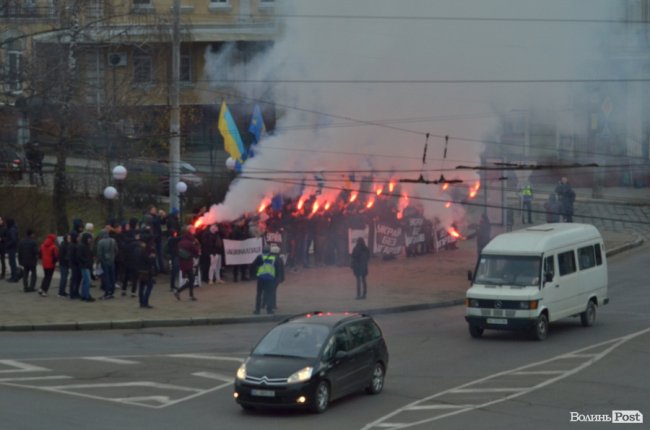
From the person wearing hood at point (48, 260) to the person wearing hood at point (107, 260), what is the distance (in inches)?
46.3

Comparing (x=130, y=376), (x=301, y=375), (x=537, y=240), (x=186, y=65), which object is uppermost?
(x=186, y=65)

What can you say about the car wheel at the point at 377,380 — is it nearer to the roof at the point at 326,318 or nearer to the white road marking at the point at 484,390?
the roof at the point at 326,318

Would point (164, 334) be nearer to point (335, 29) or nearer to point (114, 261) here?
point (114, 261)

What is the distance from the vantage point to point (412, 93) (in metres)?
36.2

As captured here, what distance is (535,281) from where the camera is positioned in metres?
24.1

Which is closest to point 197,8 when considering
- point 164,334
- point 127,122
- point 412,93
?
point 127,122

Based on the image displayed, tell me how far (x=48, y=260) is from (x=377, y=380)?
12.5m

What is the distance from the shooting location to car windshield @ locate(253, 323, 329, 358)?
1702 cm

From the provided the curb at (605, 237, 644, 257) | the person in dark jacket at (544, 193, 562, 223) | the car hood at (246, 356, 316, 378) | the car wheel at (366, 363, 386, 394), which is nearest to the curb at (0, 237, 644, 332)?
the car wheel at (366, 363, 386, 394)

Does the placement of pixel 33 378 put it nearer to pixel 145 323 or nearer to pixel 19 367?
pixel 19 367

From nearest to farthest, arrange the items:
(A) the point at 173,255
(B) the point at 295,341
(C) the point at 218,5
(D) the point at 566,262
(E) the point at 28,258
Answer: (B) the point at 295,341, (D) the point at 566,262, (E) the point at 28,258, (A) the point at 173,255, (C) the point at 218,5

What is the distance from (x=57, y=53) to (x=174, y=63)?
27.7 feet

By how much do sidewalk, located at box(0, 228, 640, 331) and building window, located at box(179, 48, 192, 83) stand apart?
59.3ft

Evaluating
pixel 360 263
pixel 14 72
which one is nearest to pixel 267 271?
pixel 360 263
